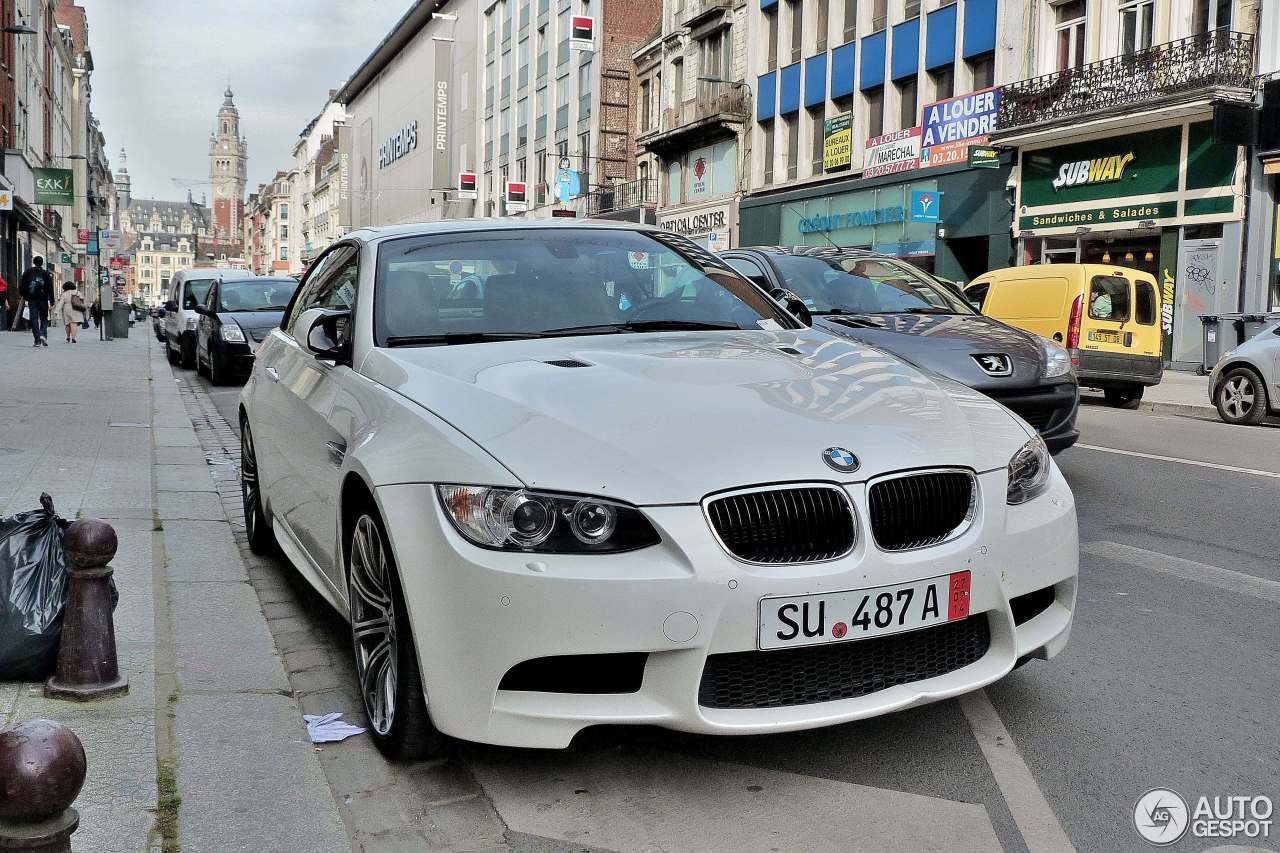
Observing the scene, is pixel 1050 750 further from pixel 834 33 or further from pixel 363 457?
pixel 834 33

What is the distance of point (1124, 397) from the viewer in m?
17.5

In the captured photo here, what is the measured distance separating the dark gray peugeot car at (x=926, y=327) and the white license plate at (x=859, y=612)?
10.2 ft

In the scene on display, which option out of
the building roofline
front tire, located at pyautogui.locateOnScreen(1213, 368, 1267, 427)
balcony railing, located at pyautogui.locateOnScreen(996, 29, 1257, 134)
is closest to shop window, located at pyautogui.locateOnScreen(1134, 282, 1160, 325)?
front tire, located at pyautogui.locateOnScreen(1213, 368, 1267, 427)

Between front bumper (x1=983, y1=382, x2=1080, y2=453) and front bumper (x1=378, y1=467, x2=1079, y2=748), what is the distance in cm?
432

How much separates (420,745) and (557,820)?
1.52 feet

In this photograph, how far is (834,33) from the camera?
33.7 metres

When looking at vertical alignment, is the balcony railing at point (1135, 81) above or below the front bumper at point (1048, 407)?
above

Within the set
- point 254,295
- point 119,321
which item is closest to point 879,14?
point 254,295

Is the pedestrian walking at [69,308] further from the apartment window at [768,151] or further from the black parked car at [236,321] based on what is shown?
the apartment window at [768,151]

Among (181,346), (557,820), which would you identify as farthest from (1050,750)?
(181,346)

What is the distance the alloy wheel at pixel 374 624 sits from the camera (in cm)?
339

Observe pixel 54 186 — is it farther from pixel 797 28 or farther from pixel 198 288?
pixel 797 28

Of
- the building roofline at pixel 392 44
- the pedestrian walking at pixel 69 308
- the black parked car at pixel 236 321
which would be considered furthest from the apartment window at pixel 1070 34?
the building roofline at pixel 392 44

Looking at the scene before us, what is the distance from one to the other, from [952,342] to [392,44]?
80458 mm
